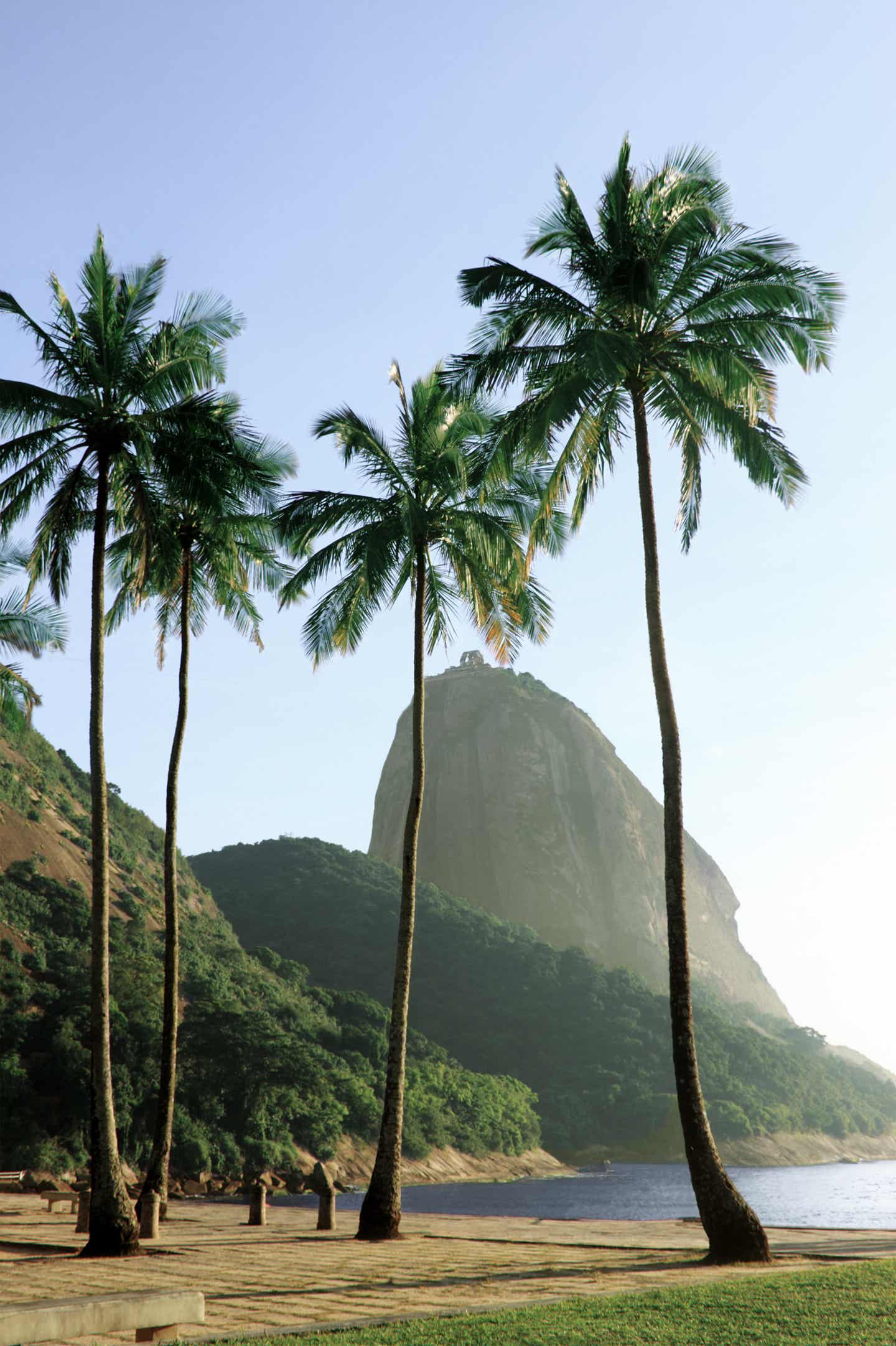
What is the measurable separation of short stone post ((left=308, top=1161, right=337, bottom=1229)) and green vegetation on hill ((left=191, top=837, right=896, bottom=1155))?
78704 mm

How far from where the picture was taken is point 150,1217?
1620 centimetres

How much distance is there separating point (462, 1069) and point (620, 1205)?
28.5 m

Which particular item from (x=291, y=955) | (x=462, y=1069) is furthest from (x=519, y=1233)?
(x=291, y=955)

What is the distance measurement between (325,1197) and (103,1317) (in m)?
11.5

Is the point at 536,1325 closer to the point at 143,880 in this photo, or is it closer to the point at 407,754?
the point at 143,880

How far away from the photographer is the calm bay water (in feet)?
161

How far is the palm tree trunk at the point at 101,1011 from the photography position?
43.9 feet

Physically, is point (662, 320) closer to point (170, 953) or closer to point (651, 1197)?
point (170, 953)

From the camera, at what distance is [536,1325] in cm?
773

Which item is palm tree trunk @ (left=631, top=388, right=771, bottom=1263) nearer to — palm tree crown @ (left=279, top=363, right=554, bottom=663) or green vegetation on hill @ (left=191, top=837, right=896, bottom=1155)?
palm tree crown @ (left=279, top=363, right=554, bottom=663)

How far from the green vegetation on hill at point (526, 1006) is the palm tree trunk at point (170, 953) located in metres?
78.5

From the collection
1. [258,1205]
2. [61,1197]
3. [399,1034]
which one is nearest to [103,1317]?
[399,1034]

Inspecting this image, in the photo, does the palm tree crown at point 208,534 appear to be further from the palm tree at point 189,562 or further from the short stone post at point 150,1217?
Result: the short stone post at point 150,1217

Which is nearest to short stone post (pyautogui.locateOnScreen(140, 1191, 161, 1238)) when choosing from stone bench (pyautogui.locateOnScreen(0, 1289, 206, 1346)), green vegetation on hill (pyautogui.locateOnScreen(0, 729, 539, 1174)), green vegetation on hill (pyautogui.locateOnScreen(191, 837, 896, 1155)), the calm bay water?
stone bench (pyautogui.locateOnScreen(0, 1289, 206, 1346))
